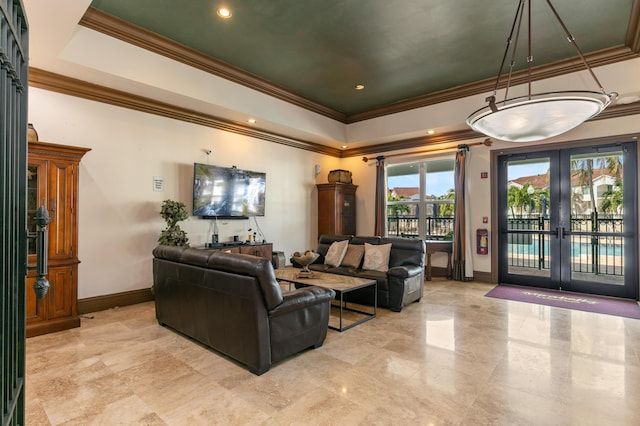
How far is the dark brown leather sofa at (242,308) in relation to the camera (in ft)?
8.61

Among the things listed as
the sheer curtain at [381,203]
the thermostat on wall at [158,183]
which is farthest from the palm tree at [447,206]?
the thermostat on wall at [158,183]

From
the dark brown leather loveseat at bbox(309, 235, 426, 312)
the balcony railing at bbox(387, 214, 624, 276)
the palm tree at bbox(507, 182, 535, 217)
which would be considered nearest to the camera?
the dark brown leather loveseat at bbox(309, 235, 426, 312)

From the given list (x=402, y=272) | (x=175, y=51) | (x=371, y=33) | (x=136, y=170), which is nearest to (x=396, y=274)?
(x=402, y=272)

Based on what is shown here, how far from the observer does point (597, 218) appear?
17.3 ft

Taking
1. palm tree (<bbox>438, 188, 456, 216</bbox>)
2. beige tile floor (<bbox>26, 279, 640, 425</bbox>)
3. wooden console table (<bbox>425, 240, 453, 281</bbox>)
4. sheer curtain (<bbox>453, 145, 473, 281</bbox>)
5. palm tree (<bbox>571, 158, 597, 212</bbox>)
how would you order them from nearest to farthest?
1. beige tile floor (<bbox>26, 279, 640, 425</bbox>)
2. palm tree (<bbox>571, 158, 597, 212</bbox>)
3. sheer curtain (<bbox>453, 145, 473, 281</bbox>)
4. wooden console table (<bbox>425, 240, 453, 281</bbox>)
5. palm tree (<bbox>438, 188, 456, 216</bbox>)

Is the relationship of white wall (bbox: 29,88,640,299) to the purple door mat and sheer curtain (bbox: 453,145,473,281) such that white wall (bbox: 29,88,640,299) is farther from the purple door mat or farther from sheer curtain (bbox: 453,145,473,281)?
the purple door mat

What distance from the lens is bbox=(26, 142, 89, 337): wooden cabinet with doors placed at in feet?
11.4

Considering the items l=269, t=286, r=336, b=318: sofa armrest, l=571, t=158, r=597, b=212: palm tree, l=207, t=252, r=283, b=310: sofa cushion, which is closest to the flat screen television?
l=207, t=252, r=283, b=310: sofa cushion

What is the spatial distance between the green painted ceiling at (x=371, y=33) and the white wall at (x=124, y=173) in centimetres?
128

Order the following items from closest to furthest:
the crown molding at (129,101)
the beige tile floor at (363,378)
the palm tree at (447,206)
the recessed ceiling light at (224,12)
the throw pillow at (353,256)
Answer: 1. the beige tile floor at (363,378)
2. the recessed ceiling light at (224,12)
3. the crown molding at (129,101)
4. the throw pillow at (353,256)
5. the palm tree at (447,206)

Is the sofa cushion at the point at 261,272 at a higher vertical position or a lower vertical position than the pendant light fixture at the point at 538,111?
lower

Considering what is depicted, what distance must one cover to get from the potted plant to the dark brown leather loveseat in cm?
201

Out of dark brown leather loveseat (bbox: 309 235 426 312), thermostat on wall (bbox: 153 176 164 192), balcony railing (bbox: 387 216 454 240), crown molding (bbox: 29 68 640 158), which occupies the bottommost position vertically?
dark brown leather loveseat (bbox: 309 235 426 312)

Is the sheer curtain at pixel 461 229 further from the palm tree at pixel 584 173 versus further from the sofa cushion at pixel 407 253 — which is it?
the sofa cushion at pixel 407 253
